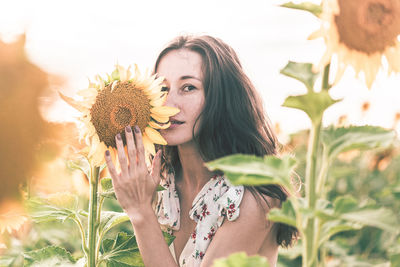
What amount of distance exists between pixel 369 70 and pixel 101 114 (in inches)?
23.8

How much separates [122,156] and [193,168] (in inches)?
21.2

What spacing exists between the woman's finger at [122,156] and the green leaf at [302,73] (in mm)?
516

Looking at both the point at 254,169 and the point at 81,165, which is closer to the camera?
the point at 254,169

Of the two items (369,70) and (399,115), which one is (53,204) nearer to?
(369,70)

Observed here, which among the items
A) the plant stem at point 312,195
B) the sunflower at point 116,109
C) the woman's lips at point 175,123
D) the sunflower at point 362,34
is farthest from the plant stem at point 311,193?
the woman's lips at point 175,123

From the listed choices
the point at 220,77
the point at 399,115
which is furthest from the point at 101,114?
the point at 399,115

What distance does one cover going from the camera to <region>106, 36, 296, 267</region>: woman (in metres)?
1.22

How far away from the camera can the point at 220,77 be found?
1498 mm

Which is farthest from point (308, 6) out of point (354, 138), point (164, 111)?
point (164, 111)

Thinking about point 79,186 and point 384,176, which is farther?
point 384,176

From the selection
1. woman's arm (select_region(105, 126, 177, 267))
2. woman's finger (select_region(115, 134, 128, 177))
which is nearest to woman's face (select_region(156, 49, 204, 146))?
woman's arm (select_region(105, 126, 177, 267))

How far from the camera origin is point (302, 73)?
0.68 metres

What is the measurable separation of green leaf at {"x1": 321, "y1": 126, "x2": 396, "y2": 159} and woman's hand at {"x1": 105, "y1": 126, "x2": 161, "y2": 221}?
0.53 metres

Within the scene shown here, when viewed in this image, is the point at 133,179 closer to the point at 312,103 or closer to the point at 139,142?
the point at 139,142
